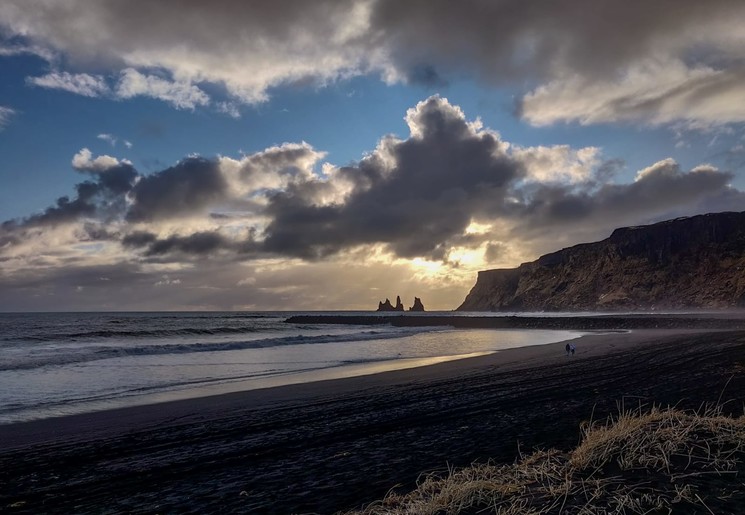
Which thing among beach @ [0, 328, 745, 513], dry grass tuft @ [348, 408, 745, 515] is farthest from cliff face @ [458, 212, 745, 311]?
dry grass tuft @ [348, 408, 745, 515]

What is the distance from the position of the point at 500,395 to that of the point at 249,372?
13.4 metres

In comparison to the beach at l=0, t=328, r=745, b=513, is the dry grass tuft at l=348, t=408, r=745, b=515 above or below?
above

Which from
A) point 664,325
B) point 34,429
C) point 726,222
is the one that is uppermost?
point 726,222

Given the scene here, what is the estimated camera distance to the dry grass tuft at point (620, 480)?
4.29m

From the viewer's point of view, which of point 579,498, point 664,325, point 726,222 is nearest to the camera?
point 579,498

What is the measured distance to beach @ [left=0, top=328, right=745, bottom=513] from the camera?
656cm

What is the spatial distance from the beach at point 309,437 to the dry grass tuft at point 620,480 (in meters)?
0.86

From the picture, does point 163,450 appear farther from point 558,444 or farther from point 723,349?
point 723,349

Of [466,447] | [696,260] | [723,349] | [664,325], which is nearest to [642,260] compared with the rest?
[696,260]

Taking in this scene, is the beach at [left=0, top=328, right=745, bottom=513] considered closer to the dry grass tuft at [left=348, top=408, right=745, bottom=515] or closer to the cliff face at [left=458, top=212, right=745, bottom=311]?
the dry grass tuft at [left=348, top=408, right=745, bottom=515]

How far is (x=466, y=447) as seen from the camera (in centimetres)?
808

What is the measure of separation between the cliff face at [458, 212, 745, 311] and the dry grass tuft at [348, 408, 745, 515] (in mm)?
114711

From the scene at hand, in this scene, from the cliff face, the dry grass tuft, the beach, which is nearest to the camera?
the dry grass tuft

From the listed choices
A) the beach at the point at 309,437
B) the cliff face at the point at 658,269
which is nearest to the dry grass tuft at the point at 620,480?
the beach at the point at 309,437
